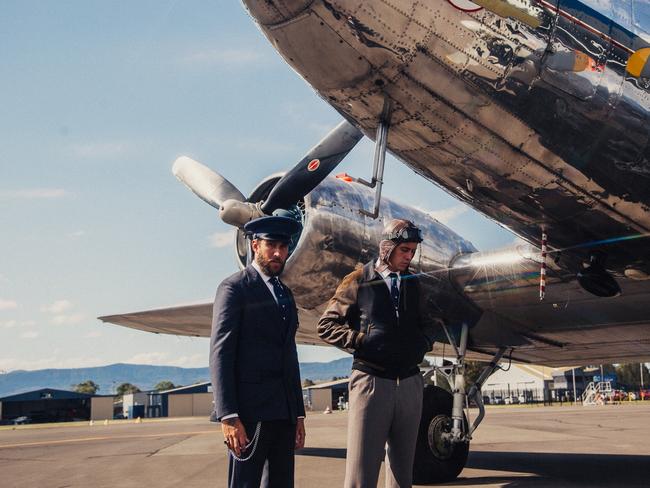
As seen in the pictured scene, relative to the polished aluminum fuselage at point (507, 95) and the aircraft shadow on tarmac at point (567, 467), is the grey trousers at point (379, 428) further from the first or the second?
the aircraft shadow on tarmac at point (567, 467)

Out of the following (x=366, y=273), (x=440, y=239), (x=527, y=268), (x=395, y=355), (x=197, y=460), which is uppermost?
(x=440, y=239)

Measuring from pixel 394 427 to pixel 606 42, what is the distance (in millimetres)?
3697

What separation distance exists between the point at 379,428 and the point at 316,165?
5195 millimetres

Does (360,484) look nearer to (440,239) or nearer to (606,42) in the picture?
(606,42)

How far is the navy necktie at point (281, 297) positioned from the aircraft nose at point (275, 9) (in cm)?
227

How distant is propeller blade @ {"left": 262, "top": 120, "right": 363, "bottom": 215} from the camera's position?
8625 mm

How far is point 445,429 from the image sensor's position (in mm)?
8609

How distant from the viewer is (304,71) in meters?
5.59

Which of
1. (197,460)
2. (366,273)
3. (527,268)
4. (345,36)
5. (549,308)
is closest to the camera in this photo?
(366,273)

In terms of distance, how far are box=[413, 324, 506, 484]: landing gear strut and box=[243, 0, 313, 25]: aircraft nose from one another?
16.3ft

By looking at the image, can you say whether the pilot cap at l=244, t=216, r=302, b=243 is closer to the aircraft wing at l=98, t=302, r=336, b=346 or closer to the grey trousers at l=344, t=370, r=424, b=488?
the grey trousers at l=344, t=370, r=424, b=488

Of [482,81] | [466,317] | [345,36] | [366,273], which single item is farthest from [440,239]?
[366,273]

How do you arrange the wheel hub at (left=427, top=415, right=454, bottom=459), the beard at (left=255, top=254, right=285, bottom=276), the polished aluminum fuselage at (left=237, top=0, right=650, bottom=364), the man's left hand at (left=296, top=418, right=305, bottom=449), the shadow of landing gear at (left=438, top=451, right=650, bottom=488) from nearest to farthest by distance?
the man's left hand at (left=296, top=418, right=305, bottom=449) < the beard at (left=255, top=254, right=285, bottom=276) < the polished aluminum fuselage at (left=237, top=0, right=650, bottom=364) < the shadow of landing gear at (left=438, top=451, right=650, bottom=488) < the wheel hub at (left=427, top=415, right=454, bottom=459)

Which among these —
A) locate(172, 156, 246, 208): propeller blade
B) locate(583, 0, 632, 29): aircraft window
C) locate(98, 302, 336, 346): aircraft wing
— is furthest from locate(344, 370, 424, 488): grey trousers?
locate(98, 302, 336, 346): aircraft wing
